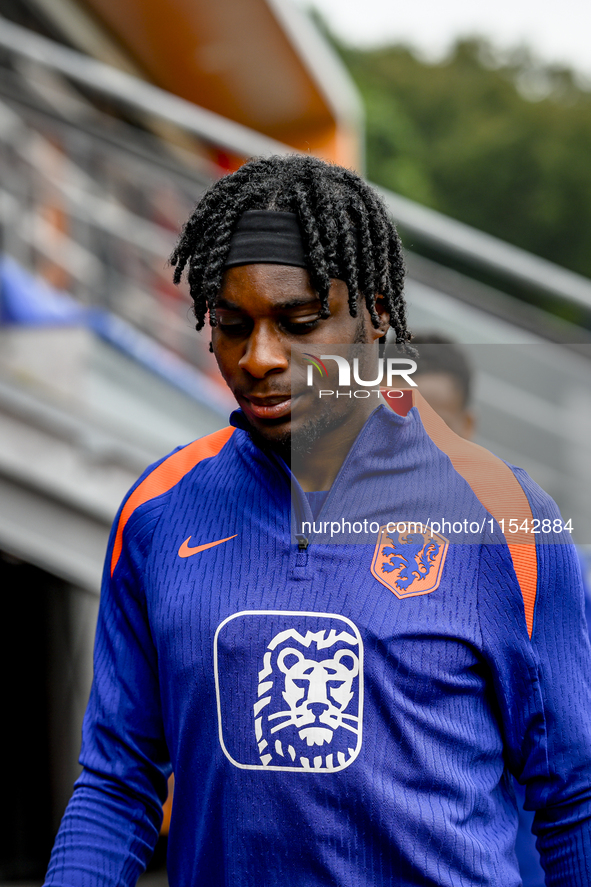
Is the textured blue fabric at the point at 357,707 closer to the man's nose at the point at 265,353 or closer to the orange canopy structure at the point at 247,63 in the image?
the man's nose at the point at 265,353

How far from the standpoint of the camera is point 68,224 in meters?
4.18

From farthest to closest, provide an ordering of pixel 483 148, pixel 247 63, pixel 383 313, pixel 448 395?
pixel 483 148
pixel 247 63
pixel 448 395
pixel 383 313

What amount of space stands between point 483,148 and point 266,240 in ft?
116

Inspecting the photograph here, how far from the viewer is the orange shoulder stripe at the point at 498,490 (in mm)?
1293

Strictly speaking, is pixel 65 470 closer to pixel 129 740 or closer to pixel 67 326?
pixel 67 326

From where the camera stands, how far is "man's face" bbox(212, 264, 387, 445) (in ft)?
4.23

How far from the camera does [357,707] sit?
1262 mm

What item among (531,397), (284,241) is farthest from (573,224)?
(284,241)

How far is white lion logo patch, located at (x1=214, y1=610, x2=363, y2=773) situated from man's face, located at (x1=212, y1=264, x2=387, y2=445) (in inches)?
10.8

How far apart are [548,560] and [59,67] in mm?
3540
